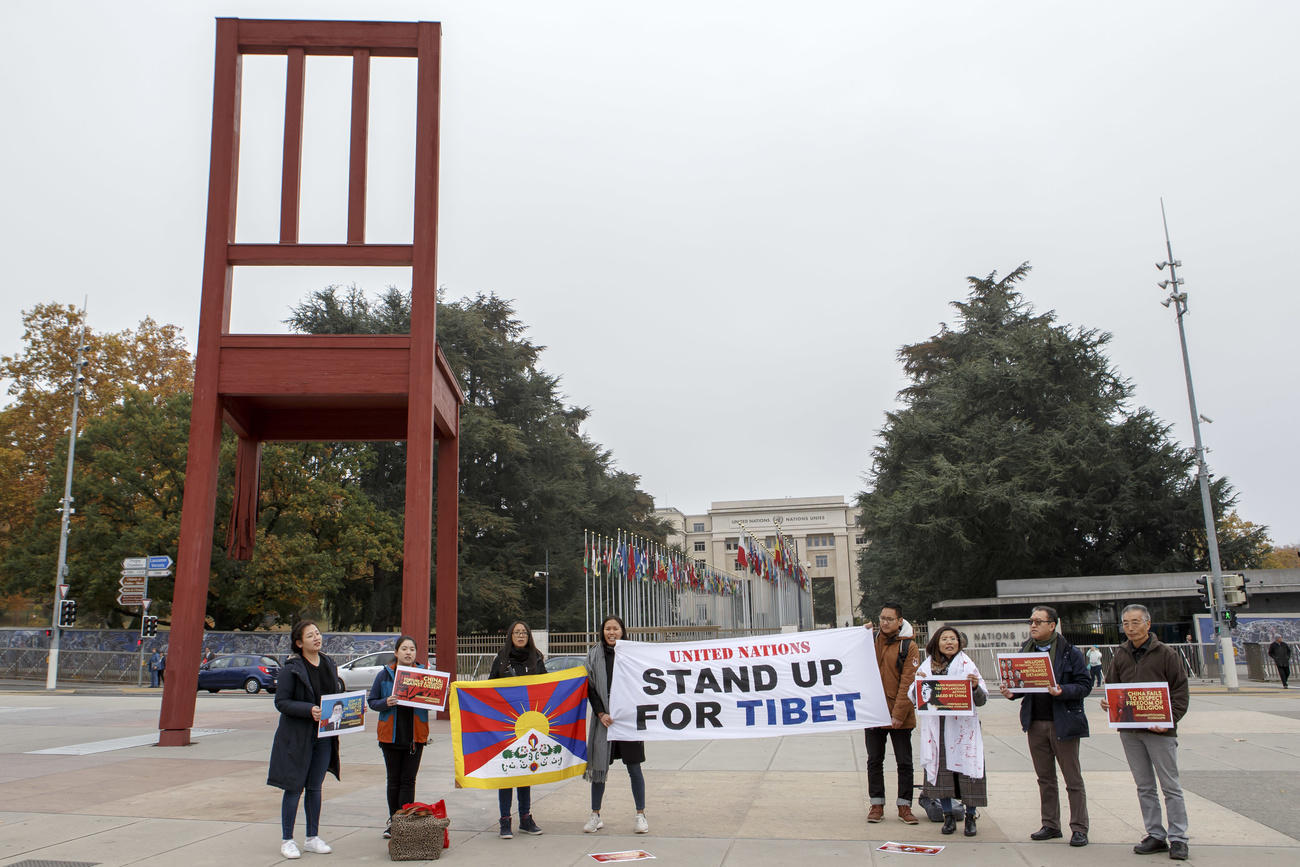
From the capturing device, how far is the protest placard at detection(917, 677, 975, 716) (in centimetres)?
761

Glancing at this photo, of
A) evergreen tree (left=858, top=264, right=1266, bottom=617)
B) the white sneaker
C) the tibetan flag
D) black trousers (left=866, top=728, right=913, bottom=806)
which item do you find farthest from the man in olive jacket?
evergreen tree (left=858, top=264, right=1266, bottom=617)

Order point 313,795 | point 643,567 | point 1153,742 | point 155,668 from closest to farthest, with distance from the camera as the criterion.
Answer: point 1153,742 → point 313,795 → point 155,668 → point 643,567

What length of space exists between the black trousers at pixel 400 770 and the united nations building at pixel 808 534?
3384 inches

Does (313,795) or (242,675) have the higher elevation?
(313,795)

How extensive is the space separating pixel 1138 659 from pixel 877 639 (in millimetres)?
2232

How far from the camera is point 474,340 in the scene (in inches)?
1922

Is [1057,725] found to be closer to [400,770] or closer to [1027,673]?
[1027,673]

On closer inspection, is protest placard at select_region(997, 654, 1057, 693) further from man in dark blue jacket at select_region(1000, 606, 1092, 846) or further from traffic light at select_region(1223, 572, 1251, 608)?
traffic light at select_region(1223, 572, 1251, 608)

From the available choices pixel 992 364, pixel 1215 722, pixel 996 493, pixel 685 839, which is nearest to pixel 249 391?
pixel 685 839

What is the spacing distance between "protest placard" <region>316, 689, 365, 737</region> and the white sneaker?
78 cm

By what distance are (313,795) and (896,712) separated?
4827 mm

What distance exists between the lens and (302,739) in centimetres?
709

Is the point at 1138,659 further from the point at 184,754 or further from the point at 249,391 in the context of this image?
the point at 249,391

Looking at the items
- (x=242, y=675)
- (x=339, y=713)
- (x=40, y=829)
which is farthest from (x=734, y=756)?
(x=242, y=675)
